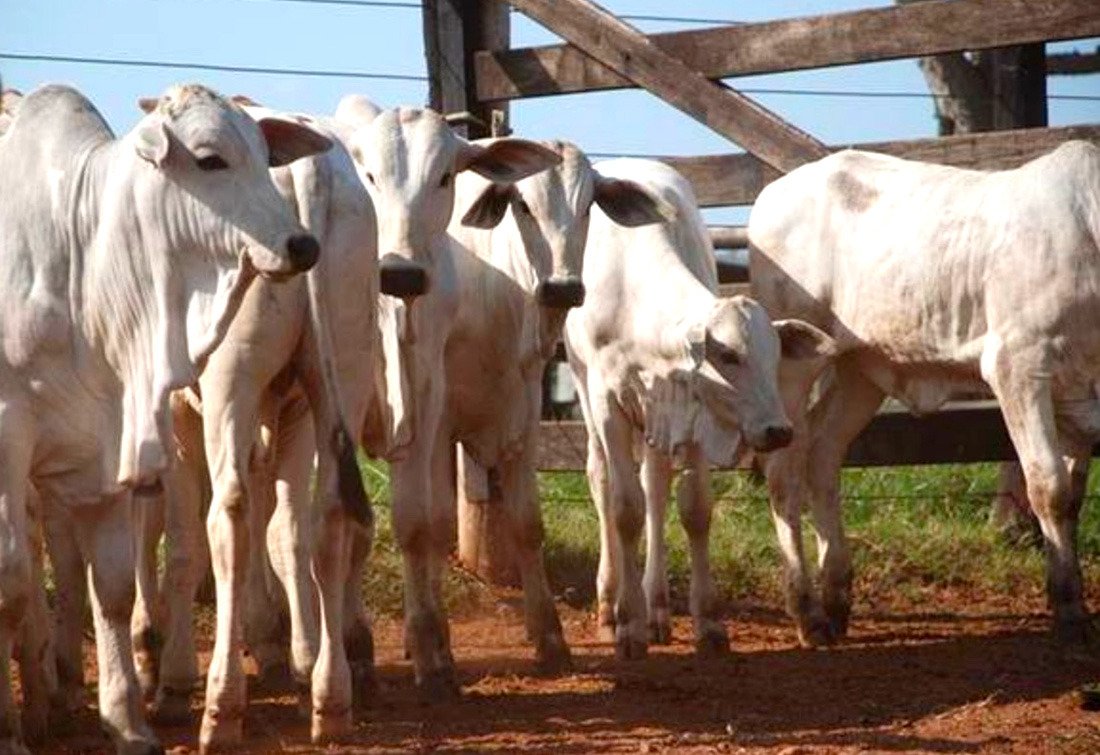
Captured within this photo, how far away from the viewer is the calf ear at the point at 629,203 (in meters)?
9.73

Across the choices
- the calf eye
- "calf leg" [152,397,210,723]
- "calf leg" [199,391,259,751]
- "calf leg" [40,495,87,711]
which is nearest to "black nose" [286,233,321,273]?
the calf eye

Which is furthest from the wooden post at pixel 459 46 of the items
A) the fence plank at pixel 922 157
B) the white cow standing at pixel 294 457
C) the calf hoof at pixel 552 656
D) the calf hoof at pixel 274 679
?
the calf hoof at pixel 274 679

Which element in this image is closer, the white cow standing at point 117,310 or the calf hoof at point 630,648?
the white cow standing at point 117,310

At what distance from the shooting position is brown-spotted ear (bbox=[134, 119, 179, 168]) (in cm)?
673

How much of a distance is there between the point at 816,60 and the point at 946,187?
3.61ft

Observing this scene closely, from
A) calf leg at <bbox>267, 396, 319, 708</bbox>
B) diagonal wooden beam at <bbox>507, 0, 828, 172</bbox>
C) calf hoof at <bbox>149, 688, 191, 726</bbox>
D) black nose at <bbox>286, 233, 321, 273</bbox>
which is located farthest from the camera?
diagonal wooden beam at <bbox>507, 0, 828, 172</bbox>

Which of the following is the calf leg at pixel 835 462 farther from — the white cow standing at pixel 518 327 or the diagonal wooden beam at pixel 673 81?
the white cow standing at pixel 518 327

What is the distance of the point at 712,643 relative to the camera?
9.96m

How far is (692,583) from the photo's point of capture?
10.1m

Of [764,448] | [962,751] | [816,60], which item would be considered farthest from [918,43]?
[962,751]

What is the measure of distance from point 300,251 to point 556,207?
2.87 m

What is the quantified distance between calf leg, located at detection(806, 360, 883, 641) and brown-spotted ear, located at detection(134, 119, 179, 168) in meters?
4.65

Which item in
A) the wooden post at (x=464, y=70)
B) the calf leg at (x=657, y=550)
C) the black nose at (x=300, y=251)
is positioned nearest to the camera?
the black nose at (x=300, y=251)

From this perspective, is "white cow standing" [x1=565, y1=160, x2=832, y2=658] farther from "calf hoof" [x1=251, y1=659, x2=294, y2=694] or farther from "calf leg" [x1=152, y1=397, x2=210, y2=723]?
"calf leg" [x1=152, y1=397, x2=210, y2=723]
